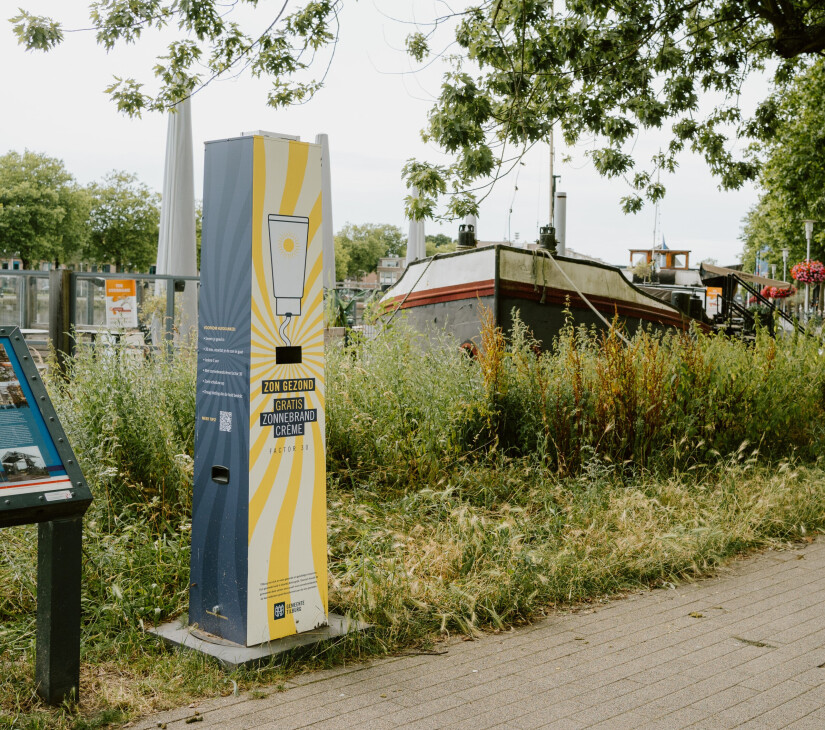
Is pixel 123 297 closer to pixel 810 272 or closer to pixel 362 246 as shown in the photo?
pixel 810 272

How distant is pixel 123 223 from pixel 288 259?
4795 cm

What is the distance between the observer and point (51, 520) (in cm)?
328

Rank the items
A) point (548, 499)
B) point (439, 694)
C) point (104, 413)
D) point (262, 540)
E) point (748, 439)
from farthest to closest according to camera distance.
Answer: point (748, 439) → point (548, 499) → point (104, 413) → point (262, 540) → point (439, 694)

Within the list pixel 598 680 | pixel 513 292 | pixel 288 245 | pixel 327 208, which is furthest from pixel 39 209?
pixel 598 680

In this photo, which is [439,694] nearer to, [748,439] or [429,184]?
[748,439]

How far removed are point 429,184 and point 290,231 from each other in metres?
5.45

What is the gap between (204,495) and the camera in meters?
4.07

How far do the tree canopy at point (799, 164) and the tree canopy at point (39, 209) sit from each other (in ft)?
115

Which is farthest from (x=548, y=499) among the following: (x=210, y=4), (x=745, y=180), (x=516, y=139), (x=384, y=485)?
(x=745, y=180)

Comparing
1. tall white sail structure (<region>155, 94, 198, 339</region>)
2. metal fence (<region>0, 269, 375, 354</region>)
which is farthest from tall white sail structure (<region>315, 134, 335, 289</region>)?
tall white sail structure (<region>155, 94, 198, 339</region>)

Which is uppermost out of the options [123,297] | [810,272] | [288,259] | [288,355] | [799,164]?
[799,164]

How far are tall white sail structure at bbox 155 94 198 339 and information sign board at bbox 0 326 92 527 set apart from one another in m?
9.76

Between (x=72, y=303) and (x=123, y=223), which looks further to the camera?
(x=123, y=223)

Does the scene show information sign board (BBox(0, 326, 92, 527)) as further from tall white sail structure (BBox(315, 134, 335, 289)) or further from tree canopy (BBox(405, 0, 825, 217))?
tall white sail structure (BBox(315, 134, 335, 289))
